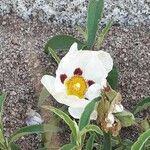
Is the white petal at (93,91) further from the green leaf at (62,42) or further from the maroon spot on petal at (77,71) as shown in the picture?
the green leaf at (62,42)

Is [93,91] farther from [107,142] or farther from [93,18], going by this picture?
[93,18]

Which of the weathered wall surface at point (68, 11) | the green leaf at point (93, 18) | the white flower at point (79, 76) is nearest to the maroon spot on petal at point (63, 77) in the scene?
the white flower at point (79, 76)

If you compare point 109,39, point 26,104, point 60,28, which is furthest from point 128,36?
Result: point 26,104

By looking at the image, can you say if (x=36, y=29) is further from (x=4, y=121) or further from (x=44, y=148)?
(x=44, y=148)

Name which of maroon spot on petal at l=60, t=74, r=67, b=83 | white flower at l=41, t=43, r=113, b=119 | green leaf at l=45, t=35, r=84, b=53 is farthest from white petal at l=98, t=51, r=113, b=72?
green leaf at l=45, t=35, r=84, b=53

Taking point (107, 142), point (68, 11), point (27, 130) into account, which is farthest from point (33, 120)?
Answer: point (68, 11)
